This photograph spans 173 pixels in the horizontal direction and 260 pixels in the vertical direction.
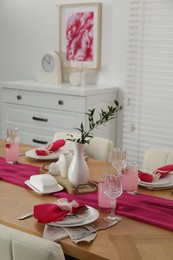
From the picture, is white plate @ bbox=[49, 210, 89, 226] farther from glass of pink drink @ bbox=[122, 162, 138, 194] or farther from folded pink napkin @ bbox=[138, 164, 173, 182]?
folded pink napkin @ bbox=[138, 164, 173, 182]

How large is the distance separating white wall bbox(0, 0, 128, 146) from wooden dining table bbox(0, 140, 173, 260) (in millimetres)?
2191

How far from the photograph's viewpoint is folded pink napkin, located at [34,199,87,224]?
1.62m

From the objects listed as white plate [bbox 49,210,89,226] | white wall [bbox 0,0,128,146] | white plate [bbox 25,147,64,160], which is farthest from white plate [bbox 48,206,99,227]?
white wall [bbox 0,0,128,146]

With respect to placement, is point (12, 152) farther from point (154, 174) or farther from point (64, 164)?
point (154, 174)

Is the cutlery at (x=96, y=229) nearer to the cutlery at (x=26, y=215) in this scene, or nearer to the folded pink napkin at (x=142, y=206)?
the folded pink napkin at (x=142, y=206)

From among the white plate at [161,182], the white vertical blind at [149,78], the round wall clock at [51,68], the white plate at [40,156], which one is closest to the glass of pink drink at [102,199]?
the white plate at [161,182]

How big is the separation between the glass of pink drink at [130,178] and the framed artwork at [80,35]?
2.18 m

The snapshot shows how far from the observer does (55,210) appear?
65.6 inches

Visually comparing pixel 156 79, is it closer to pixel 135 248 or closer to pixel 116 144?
pixel 116 144

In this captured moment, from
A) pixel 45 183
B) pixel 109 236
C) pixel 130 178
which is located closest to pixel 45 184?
pixel 45 183

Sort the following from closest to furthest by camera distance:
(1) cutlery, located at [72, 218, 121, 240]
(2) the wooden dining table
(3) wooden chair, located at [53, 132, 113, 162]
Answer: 1. (2) the wooden dining table
2. (1) cutlery, located at [72, 218, 121, 240]
3. (3) wooden chair, located at [53, 132, 113, 162]

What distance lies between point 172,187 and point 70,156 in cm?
49

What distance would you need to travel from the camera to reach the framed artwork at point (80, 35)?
4.00 meters

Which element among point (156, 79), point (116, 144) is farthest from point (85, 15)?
point (116, 144)
